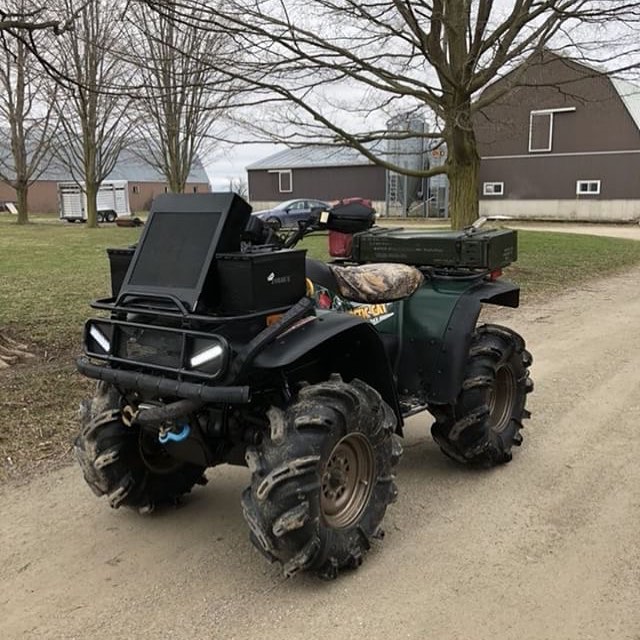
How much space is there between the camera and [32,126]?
105 ft

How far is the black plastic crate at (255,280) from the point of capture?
2918 millimetres

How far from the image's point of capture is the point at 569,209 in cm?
3653

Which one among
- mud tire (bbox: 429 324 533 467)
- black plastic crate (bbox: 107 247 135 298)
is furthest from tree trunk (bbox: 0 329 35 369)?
mud tire (bbox: 429 324 533 467)

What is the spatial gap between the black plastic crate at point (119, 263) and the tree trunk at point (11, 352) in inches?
142

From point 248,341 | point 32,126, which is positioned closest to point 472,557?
point 248,341

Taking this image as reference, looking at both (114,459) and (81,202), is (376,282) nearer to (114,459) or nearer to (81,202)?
(114,459)

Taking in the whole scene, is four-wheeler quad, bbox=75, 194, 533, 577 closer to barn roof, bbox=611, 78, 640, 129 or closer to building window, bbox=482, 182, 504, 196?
barn roof, bbox=611, 78, 640, 129

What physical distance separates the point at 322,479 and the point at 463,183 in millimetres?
11533

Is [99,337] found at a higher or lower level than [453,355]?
higher

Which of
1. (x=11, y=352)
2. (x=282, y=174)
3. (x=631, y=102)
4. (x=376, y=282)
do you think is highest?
(x=631, y=102)

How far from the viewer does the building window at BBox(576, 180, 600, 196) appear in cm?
3569

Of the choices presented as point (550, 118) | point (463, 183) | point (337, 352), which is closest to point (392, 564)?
point (337, 352)

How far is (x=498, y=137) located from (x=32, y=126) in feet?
72.5

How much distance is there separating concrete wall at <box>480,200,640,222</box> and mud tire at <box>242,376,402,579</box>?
34915 mm
